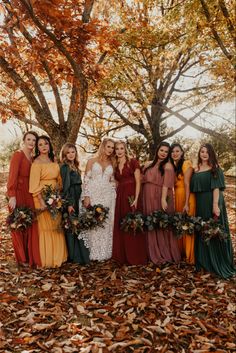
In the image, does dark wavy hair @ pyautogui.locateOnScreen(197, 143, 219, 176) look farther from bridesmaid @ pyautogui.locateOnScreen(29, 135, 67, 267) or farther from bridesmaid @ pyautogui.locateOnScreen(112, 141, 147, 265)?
bridesmaid @ pyautogui.locateOnScreen(29, 135, 67, 267)

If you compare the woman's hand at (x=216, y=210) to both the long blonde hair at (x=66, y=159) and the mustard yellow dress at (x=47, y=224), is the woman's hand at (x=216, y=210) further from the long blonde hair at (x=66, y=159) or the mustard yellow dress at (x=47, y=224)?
the mustard yellow dress at (x=47, y=224)

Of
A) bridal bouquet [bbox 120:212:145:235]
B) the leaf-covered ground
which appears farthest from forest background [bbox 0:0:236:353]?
bridal bouquet [bbox 120:212:145:235]

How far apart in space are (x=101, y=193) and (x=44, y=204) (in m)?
1.07

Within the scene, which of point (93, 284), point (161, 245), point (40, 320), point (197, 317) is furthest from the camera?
point (161, 245)

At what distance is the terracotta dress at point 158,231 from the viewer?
700 centimetres

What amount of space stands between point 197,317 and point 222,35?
634 centimetres

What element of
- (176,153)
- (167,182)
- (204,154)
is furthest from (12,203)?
(204,154)

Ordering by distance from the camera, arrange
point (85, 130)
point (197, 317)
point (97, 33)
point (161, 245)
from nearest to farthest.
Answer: point (197, 317) → point (97, 33) → point (161, 245) → point (85, 130)

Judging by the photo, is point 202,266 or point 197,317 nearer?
point 197,317

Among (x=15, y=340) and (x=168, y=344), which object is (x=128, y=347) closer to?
(x=168, y=344)

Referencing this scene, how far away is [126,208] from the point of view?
7055 mm

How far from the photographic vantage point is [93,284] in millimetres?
6105

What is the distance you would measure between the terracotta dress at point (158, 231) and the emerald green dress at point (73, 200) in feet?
4.05

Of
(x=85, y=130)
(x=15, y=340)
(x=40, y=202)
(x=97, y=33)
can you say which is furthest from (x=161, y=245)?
(x=85, y=130)
